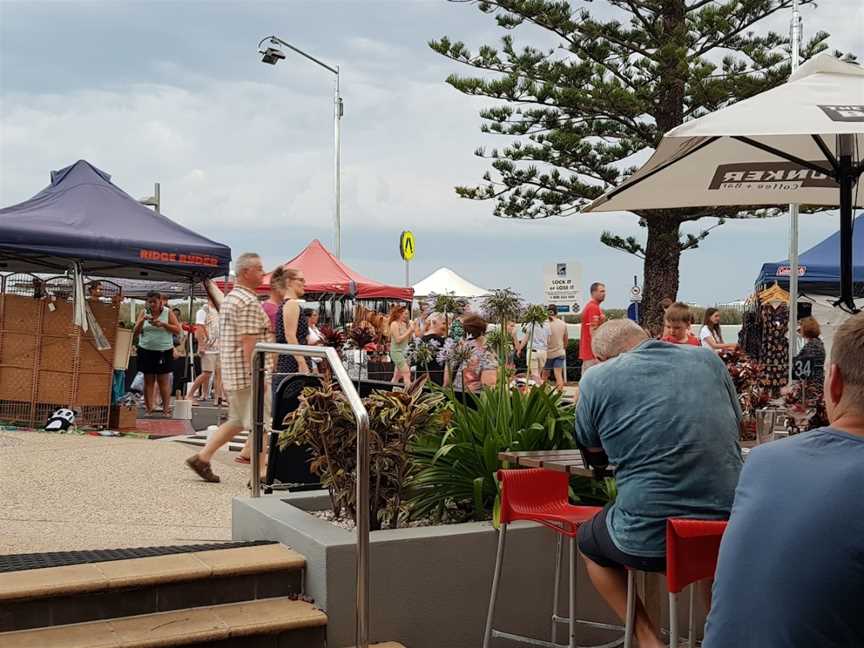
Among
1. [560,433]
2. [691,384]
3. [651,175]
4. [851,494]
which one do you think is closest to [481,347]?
[651,175]

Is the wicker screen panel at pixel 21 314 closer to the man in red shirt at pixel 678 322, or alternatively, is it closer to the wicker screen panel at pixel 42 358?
the wicker screen panel at pixel 42 358

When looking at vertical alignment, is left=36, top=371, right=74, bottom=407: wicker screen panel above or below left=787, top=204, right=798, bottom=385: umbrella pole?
below

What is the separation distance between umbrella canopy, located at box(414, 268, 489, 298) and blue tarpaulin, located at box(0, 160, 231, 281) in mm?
15659

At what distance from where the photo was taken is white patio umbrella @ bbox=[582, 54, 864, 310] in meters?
4.39

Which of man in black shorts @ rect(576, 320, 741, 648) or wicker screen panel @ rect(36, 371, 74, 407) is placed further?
wicker screen panel @ rect(36, 371, 74, 407)

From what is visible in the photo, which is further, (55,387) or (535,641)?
(55,387)

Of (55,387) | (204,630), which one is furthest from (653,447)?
(55,387)

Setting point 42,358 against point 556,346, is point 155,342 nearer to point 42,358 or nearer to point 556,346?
point 42,358

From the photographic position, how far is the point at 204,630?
407 cm

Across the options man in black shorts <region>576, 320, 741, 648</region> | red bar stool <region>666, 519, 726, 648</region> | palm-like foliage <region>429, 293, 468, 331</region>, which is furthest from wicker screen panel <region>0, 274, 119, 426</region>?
red bar stool <region>666, 519, 726, 648</region>

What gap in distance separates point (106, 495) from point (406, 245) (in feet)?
50.8

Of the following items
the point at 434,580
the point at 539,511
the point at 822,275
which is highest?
the point at 822,275

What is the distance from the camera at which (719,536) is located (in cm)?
325

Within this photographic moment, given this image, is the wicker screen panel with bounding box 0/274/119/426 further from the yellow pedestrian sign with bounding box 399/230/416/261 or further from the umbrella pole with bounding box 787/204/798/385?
the yellow pedestrian sign with bounding box 399/230/416/261
